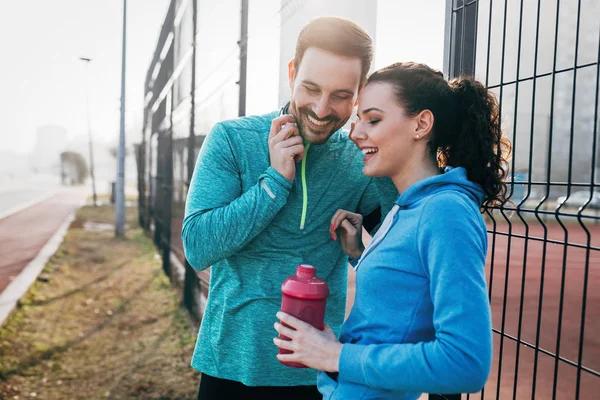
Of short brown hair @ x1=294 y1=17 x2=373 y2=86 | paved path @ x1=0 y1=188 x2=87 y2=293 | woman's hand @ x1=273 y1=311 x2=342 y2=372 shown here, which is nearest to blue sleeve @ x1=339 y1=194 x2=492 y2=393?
woman's hand @ x1=273 y1=311 x2=342 y2=372

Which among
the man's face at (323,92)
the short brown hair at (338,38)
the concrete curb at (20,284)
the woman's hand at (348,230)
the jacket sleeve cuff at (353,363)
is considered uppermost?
the short brown hair at (338,38)

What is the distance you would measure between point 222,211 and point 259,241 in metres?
0.24

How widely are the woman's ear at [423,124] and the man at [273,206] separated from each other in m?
0.36

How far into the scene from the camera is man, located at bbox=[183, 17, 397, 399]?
1613 millimetres

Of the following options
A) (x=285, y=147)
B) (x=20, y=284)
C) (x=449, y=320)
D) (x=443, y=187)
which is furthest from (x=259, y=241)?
(x=20, y=284)

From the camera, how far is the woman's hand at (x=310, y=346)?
1.28 m

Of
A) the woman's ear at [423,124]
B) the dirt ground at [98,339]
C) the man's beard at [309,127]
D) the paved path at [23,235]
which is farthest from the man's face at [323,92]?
the paved path at [23,235]

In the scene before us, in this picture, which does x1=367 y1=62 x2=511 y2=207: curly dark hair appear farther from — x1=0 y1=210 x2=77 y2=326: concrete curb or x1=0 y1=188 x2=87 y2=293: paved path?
x1=0 y1=188 x2=87 y2=293: paved path

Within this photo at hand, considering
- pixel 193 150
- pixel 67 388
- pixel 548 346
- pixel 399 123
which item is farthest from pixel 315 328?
pixel 548 346

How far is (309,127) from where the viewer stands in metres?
1.74

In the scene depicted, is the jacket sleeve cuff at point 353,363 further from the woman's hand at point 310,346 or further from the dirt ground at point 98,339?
the dirt ground at point 98,339

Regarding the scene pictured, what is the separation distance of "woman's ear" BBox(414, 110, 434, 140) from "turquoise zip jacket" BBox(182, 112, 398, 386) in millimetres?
429

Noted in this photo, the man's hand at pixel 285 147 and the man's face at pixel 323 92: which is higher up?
the man's face at pixel 323 92

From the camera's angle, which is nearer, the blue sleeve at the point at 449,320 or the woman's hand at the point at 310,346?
the blue sleeve at the point at 449,320
